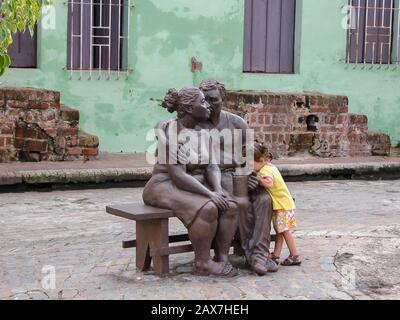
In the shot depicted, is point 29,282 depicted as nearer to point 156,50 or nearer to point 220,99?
point 220,99

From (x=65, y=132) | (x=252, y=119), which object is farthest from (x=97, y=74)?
(x=252, y=119)

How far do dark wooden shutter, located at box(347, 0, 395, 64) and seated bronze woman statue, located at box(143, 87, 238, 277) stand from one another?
761cm

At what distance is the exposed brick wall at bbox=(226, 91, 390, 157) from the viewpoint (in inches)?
448

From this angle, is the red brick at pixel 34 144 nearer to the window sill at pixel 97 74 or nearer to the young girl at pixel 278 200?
the window sill at pixel 97 74

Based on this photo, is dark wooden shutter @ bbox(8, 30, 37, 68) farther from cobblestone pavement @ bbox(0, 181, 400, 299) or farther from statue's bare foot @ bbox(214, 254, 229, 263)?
statue's bare foot @ bbox(214, 254, 229, 263)

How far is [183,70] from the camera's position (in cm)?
1196

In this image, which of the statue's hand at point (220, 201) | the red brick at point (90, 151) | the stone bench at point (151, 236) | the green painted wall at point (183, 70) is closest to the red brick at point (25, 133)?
the red brick at point (90, 151)

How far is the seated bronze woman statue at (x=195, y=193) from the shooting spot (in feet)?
18.0

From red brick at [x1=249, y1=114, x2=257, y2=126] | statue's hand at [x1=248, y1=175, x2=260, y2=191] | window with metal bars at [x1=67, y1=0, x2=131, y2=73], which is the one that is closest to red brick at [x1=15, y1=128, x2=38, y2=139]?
window with metal bars at [x1=67, y1=0, x2=131, y2=73]

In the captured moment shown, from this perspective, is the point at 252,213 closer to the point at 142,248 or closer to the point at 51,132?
the point at 142,248

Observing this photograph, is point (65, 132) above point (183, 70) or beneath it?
beneath

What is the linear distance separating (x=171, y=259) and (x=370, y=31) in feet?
25.8

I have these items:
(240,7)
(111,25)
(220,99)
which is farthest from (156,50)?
(220,99)

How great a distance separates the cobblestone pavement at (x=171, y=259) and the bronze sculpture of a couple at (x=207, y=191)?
212 mm
